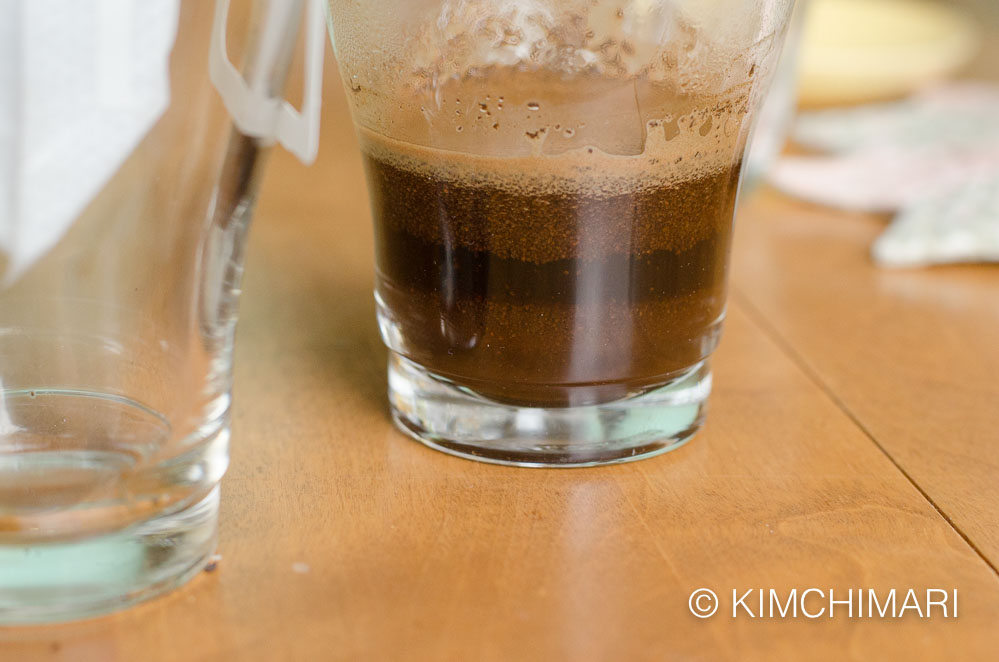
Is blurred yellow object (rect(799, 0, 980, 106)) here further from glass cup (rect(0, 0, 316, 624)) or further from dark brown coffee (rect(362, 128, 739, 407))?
glass cup (rect(0, 0, 316, 624))

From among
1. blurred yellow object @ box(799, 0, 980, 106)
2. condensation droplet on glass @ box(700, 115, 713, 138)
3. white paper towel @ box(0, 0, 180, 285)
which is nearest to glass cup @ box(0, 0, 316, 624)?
white paper towel @ box(0, 0, 180, 285)

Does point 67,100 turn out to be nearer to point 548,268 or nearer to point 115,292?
point 115,292

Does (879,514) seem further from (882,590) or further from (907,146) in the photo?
(907,146)

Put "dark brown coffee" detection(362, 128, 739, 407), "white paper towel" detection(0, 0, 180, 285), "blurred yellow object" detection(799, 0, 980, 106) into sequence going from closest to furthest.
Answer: "white paper towel" detection(0, 0, 180, 285)
"dark brown coffee" detection(362, 128, 739, 407)
"blurred yellow object" detection(799, 0, 980, 106)

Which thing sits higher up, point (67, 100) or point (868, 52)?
point (67, 100)

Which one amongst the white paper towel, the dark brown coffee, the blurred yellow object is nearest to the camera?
the white paper towel

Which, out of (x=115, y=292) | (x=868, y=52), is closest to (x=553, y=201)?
(x=115, y=292)

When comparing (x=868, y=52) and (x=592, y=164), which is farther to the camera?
(x=868, y=52)

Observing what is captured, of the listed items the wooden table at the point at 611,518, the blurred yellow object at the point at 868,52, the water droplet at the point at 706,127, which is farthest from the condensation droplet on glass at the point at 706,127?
the blurred yellow object at the point at 868,52
